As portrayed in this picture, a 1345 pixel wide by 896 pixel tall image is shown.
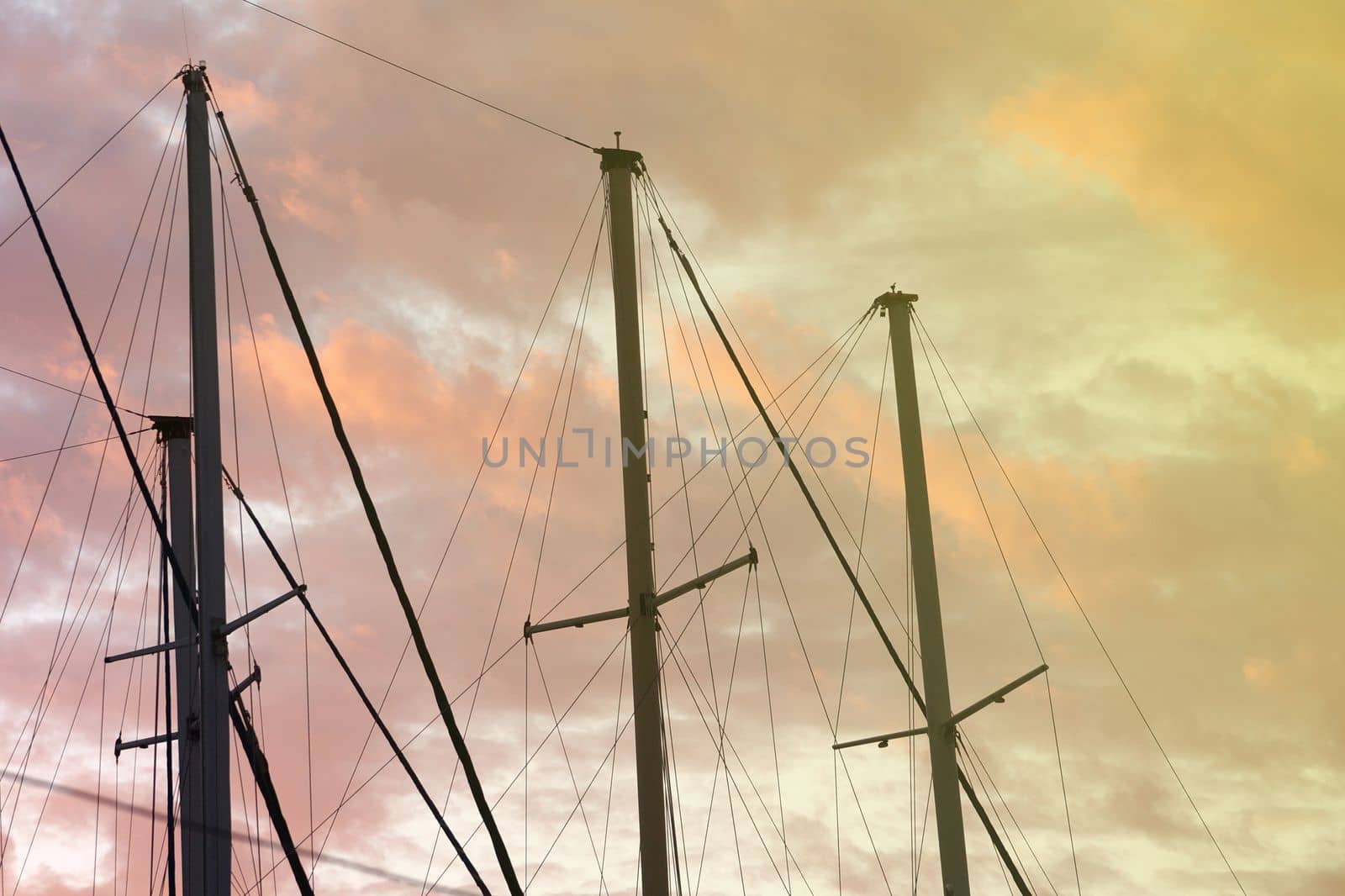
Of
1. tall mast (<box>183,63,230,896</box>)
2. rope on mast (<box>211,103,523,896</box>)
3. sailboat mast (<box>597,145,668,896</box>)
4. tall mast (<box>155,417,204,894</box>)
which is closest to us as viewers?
rope on mast (<box>211,103,523,896</box>)

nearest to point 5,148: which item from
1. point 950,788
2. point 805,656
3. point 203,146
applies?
point 203,146

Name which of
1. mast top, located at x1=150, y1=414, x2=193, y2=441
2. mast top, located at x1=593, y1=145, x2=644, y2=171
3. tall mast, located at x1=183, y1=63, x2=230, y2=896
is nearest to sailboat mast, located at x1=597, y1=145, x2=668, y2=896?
mast top, located at x1=593, y1=145, x2=644, y2=171

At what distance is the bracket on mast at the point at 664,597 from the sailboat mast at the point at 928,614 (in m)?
6.80

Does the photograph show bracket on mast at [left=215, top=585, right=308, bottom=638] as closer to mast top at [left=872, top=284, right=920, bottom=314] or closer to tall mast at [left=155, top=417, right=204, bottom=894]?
tall mast at [left=155, top=417, right=204, bottom=894]

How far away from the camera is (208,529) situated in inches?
1054

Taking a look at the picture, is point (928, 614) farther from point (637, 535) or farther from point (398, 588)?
point (398, 588)

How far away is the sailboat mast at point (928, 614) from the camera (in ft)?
108

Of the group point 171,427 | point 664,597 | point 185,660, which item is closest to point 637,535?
point 664,597

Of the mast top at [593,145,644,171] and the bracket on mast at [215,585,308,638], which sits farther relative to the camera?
the mast top at [593,145,644,171]

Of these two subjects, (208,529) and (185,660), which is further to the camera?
(185,660)

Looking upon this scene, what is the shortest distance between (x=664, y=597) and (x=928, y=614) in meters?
8.70

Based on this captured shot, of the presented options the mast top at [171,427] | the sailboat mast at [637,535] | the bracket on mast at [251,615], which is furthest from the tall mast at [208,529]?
the mast top at [171,427]

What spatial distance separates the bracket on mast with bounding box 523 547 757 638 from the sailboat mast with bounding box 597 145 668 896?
1.06 ft

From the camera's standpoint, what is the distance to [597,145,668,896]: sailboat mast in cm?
2741
